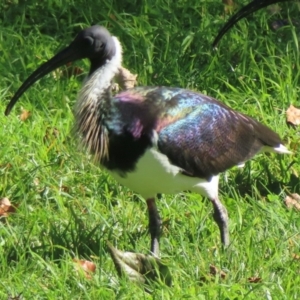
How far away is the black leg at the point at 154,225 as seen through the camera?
18.2 feet

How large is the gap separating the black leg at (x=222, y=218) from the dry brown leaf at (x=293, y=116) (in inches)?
57.5

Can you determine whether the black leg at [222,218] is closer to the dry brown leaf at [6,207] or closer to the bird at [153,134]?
the bird at [153,134]

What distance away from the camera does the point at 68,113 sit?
702 cm

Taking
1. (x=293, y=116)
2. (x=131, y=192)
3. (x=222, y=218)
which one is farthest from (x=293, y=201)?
(x=293, y=116)

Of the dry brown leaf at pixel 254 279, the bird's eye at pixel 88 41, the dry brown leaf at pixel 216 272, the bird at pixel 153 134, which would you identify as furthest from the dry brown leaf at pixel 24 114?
the dry brown leaf at pixel 254 279

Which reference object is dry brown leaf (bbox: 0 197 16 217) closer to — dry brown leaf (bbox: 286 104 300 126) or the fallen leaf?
dry brown leaf (bbox: 286 104 300 126)

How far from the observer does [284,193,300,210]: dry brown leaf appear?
6.17 metres

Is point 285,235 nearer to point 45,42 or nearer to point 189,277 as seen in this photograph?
point 189,277

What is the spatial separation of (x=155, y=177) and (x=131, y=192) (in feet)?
2.96

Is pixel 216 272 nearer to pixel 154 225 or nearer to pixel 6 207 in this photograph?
pixel 154 225

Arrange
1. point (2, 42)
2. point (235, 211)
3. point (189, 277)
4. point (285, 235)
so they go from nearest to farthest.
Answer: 1. point (189, 277)
2. point (285, 235)
3. point (235, 211)
4. point (2, 42)

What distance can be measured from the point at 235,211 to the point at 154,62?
1820mm

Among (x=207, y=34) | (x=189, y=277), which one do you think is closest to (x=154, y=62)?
(x=207, y=34)

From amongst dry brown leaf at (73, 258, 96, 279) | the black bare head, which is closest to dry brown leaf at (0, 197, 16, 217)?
dry brown leaf at (73, 258, 96, 279)
